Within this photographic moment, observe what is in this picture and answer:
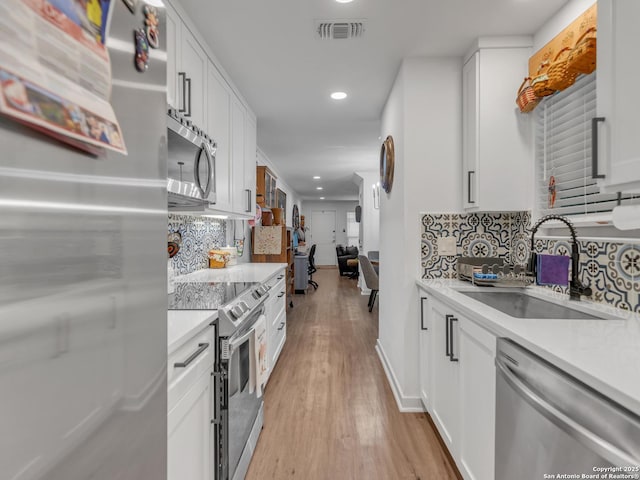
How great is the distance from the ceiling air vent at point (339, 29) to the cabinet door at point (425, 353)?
5.66ft

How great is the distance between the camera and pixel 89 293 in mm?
537

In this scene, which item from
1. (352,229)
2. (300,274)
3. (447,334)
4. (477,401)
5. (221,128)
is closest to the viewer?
(477,401)

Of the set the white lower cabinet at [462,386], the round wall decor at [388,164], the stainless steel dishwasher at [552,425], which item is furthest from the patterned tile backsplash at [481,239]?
the stainless steel dishwasher at [552,425]

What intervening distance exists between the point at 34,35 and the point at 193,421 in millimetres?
1191

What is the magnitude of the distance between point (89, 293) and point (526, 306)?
1874mm

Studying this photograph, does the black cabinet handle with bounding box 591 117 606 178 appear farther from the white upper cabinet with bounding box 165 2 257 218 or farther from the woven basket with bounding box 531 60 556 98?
the white upper cabinet with bounding box 165 2 257 218

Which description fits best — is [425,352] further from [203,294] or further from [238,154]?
[238,154]

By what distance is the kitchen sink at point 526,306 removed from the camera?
148 centimetres

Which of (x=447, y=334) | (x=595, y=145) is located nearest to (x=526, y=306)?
(x=447, y=334)

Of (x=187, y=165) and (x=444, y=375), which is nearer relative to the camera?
(x=187, y=165)

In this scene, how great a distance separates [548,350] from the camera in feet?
3.07

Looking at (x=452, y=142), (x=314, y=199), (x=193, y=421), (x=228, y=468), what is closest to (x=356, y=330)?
(x=452, y=142)

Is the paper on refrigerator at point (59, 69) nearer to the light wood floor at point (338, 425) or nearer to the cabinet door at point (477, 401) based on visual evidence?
the cabinet door at point (477, 401)

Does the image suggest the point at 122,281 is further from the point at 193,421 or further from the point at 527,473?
the point at 527,473
